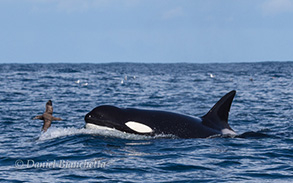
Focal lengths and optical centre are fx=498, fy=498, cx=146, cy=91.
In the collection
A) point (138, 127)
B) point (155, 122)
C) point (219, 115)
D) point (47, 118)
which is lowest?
point (47, 118)

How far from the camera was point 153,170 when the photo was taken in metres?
9.36

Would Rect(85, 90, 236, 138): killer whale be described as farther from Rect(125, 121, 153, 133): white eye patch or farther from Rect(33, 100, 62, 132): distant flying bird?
Rect(33, 100, 62, 132): distant flying bird

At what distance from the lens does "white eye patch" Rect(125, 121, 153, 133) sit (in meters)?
11.8

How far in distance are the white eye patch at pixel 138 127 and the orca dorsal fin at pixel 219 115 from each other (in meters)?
1.51

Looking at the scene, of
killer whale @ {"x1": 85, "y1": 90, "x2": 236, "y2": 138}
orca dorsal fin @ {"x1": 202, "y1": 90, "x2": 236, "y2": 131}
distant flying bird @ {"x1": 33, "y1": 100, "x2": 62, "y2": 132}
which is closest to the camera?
killer whale @ {"x1": 85, "y1": 90, "x2": 236, "y2": 138}

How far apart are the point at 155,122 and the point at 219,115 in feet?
5.73

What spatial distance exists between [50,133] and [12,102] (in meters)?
14.2

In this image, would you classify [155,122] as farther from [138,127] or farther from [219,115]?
[219,115]

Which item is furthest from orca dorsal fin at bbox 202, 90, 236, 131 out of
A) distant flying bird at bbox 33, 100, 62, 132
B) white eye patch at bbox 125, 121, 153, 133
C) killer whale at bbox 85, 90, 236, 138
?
distant flying bird at bbox 33, 100, 62, 132

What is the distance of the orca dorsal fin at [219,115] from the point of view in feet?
40.7

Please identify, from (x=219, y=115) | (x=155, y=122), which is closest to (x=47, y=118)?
(x=155, y=122)

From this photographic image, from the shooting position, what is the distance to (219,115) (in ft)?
41.2

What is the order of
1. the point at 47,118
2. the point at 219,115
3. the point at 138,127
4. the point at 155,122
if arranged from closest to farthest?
the point at 138,127 → the point at 155,122 → the point at 219,115 → the point at 47,118

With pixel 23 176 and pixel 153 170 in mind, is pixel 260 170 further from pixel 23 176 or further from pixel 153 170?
pixel 23 176
